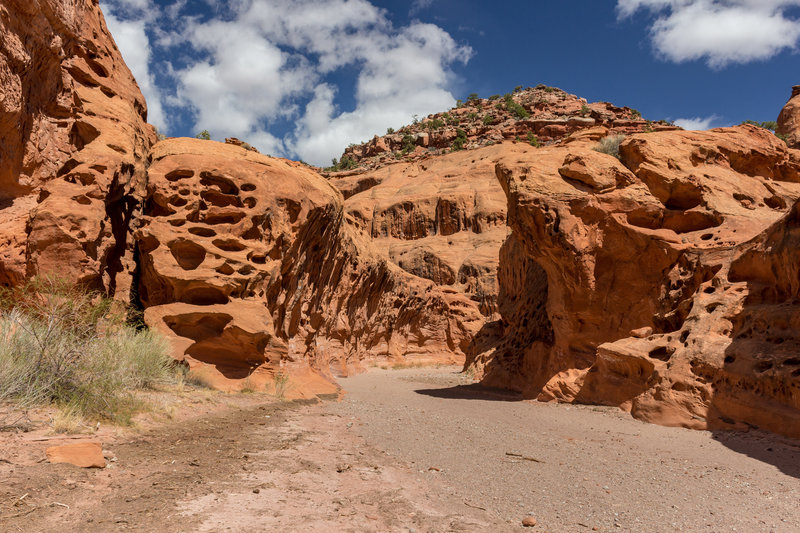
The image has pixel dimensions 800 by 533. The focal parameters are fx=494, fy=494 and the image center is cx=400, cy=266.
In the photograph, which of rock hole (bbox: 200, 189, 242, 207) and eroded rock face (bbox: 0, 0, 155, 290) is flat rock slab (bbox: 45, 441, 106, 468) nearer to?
eroded rock face (bbox: 0, 0, 155, 290)

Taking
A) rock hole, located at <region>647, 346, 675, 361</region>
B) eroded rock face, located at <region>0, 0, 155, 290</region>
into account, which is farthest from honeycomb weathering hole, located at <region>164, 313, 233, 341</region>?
rock hole, located at <region>647, 346, 675, 361</region>

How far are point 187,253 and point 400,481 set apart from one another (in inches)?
336

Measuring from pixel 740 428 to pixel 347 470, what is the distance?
5848 mm

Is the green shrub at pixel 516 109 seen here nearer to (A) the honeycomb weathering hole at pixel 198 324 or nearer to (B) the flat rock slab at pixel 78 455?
(A) the honeycomb weathering hole at pixel 198 324

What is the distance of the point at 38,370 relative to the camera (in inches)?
205

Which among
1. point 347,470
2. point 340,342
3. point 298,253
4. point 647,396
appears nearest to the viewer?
point 347,470

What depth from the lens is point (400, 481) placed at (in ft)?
14.8

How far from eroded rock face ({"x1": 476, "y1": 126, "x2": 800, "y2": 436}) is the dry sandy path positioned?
1134 millimetres

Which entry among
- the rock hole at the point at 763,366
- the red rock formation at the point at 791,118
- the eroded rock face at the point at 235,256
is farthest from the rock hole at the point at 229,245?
the red rock formation at the point at 791,118

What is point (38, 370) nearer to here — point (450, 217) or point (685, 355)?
point (685, 355)

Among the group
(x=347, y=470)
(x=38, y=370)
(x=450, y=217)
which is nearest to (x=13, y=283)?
(x=38, y=370)

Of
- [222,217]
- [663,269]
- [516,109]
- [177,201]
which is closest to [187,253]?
[222,217]

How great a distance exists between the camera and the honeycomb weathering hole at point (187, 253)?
11.0 m

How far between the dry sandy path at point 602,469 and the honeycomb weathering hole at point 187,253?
5.14 meters
